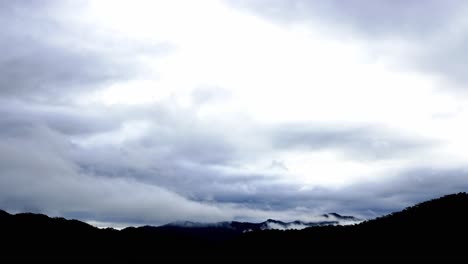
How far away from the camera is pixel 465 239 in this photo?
199m

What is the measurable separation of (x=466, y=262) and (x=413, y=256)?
31466 millimetres

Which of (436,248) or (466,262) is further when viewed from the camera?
(436,248)

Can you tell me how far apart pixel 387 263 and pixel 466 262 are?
35.6 metres

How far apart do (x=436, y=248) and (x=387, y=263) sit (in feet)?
71.8

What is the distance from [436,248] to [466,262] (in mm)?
32664

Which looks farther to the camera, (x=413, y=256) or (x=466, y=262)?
(x=413, y=256)

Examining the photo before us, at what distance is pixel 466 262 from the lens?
16712 cm

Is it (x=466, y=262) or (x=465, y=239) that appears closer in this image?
(x=466, y=262)

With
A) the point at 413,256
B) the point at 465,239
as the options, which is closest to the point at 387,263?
the point at 413,256

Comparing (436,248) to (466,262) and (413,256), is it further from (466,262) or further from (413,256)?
(466,262)

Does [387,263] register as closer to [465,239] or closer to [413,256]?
[413,256]

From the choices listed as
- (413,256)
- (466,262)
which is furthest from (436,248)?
(466,262)

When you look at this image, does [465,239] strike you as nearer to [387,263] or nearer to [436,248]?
[436,248]

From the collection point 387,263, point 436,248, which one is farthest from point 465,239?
point 387,263
